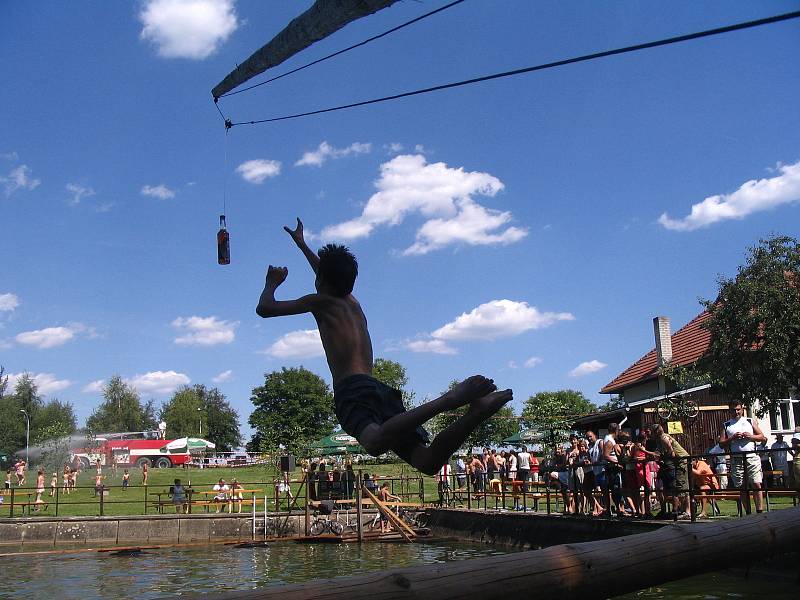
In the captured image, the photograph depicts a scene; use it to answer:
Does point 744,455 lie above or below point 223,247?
below

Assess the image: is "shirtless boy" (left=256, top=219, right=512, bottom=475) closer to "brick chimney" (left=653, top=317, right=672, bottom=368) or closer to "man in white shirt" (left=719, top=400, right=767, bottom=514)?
"man in white shirt" (left=719, top=400, right=767, bottom=514)

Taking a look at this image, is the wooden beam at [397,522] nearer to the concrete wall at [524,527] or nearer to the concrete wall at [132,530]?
the concrete wall at [524,527]

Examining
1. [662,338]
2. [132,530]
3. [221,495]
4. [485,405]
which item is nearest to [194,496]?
[221,495]

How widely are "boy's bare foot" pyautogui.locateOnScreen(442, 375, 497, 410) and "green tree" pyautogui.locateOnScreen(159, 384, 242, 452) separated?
101132mm

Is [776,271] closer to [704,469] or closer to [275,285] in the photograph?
[704,469]

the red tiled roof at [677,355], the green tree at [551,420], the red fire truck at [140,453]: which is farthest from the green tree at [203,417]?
the red tiled roof at [677,355]

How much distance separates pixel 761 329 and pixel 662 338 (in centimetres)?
1302

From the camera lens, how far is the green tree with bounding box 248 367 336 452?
89.2 m

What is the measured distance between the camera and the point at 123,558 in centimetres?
1850

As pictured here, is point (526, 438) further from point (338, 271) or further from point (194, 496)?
point (338, 271)

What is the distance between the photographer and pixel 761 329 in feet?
71.4

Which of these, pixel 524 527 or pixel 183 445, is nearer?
pixel 524 527

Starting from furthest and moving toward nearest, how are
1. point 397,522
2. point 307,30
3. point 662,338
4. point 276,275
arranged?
point 662,338
point 397,522
point 307,30
point 276,275

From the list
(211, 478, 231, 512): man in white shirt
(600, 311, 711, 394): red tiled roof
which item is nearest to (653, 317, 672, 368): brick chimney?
(600, 311, 711, 394): red tiled roof
